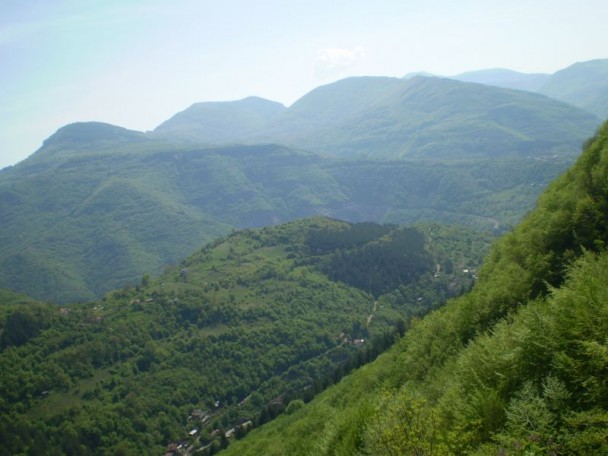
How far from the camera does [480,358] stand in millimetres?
26828

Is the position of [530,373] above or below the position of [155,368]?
above

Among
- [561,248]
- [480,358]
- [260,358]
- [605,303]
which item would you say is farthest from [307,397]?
[605,303]

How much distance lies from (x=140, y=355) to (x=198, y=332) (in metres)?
25.3

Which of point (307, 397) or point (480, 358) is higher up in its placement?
point (480, 358)

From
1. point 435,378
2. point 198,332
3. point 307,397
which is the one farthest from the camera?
point 198,332

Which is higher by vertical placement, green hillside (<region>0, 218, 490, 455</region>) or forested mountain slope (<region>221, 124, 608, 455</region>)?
forested mountain slope (<region>221, 124, 608, 455</region>)

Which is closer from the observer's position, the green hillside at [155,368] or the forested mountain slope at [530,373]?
the forested mountain slope at [530,373]

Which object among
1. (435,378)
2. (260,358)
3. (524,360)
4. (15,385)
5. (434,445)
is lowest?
(260,358)

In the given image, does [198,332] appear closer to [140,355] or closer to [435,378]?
[140,355]

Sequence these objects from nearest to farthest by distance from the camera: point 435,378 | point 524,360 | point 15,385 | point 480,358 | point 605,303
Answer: point 605,303 < point 524,360 < point 480,358 < point 435,378 < point 15,385

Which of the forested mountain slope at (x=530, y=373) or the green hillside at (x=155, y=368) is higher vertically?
the forested mountain slope at (x=530, y=373)

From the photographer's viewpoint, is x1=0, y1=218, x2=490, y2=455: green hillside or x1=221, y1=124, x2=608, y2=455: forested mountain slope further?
x1=0, y1=218, x2=490, y2=455: green hillside

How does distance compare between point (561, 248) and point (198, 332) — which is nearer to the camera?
point (561, 248)

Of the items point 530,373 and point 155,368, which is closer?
point 530,373
